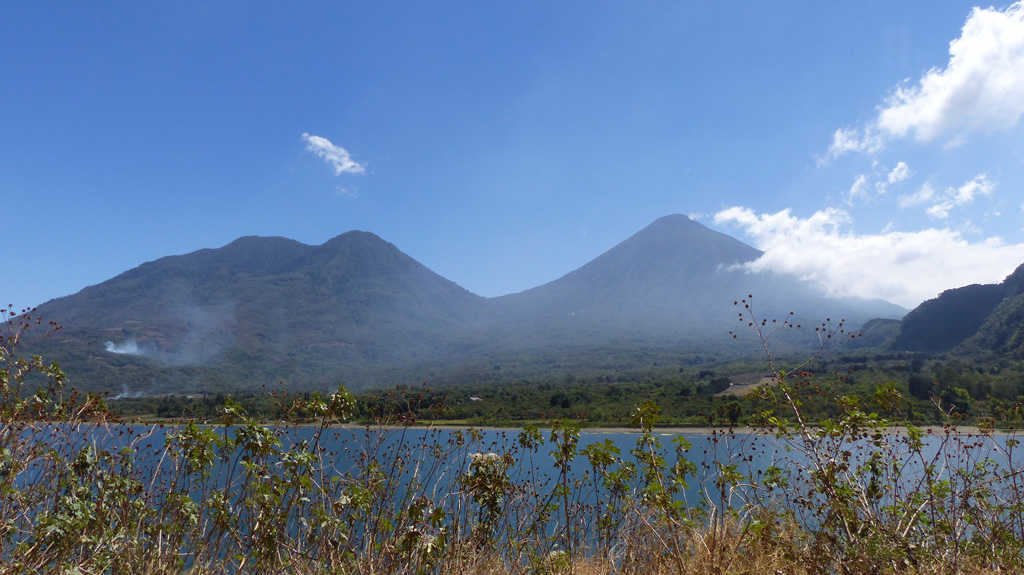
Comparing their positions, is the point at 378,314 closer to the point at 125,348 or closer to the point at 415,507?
the point at 125,348

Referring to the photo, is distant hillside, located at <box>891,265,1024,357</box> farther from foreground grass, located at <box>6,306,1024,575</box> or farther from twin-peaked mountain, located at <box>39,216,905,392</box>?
foreground grass, located at <box>6,306,1024,575</box>

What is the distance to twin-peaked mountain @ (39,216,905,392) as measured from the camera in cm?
8288

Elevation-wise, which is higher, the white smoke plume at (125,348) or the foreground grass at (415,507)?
the white smoke plume at (125,348)

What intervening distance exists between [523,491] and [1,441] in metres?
2.96

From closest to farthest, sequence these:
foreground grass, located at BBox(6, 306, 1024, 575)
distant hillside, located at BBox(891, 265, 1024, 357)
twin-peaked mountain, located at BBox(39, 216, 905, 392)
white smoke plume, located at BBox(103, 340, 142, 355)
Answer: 1. foreground grass, located at BBox(6, 306, 1024, 575)
2. distant hillside, located at BBox(891, 265, 1024, 357)
3. twin-peaked mountain, located at BBox(39, 216, 905, 392)
4. white smoke plume, located at BBox(103, 340, 142, 355)

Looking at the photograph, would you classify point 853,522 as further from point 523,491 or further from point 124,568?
point 124,568

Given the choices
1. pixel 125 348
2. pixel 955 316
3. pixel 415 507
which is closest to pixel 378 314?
pixel 125 348

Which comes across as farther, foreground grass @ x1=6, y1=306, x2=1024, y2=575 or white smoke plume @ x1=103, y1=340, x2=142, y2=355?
white smoke plume @ x1=103, y1=340, x2=142, y2=355

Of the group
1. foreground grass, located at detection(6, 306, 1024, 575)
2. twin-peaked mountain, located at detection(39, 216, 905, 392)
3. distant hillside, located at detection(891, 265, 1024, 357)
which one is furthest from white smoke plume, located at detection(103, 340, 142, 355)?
distant hillside, located at detection(891, 265, 1024, 357)

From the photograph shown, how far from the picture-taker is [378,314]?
132250 mm

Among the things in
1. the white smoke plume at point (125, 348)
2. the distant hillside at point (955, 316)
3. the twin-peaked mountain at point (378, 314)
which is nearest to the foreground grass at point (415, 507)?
the twin-peaked mountain at point (378, 314)

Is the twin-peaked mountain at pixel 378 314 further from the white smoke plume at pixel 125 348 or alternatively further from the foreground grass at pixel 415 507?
the foreground grass at pixel 415 507

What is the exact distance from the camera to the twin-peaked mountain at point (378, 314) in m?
82.9

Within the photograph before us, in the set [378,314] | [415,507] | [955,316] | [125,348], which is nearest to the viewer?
[415,507]
